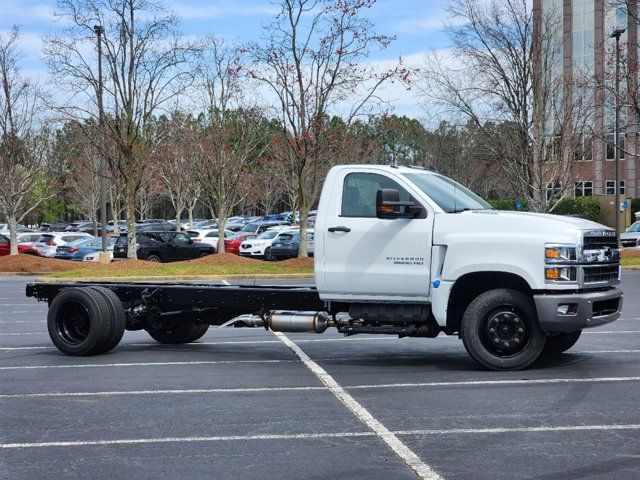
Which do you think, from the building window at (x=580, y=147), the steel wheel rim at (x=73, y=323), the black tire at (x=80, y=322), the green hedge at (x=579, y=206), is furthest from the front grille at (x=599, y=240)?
the green hedge at (x=579, y=206)

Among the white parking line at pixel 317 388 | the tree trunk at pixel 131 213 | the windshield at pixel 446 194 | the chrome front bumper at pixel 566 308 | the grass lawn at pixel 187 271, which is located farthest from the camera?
the tree trunk at pixel 131 213

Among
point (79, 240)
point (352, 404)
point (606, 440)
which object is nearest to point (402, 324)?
point (352, 404)

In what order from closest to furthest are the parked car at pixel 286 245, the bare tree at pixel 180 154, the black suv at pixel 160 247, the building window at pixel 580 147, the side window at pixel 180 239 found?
1. the building window at pixel 580 147
2. the black suv at pixel 160 247
3. the side window at pixel 180 239
4. the parked car at pixel 286 245
5. the bare tree at pixel 180 154

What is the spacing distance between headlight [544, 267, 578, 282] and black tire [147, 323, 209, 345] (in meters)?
5.19

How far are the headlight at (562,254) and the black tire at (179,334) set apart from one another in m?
5.26

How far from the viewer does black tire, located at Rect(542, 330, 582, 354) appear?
10734mm

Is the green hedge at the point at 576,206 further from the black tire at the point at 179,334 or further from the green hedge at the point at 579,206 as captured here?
the black tire at the point at 179,334

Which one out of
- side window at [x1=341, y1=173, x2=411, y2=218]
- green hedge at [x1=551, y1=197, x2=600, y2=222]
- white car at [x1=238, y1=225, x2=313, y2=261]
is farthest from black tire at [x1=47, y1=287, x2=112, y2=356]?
green hedge at [x1=551, y1=197, x2=600, y2=222]

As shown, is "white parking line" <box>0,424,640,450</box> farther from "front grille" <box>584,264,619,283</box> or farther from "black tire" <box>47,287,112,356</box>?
"black tire" <box>47,287,112,356</box>

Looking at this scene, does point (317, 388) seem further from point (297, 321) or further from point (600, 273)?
point (600, 273)

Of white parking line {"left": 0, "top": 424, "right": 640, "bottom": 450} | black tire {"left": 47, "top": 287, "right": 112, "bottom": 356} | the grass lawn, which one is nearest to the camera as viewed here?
white parking line {"left": 0, "top": 424, "right": 640, "bottom": 450}

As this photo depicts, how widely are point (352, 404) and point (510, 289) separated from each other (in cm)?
256

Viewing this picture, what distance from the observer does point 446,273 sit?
9.69 meters

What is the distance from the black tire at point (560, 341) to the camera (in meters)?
10.7
